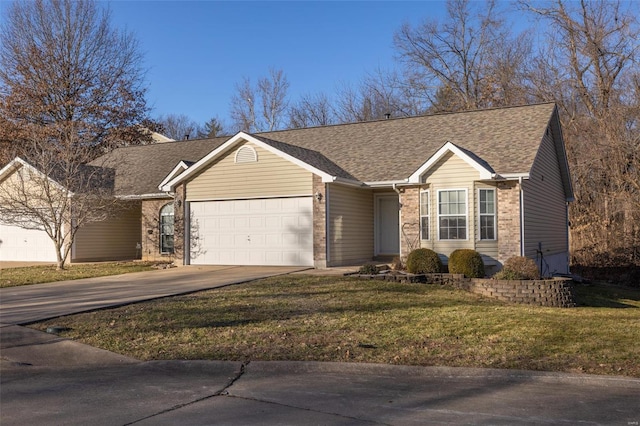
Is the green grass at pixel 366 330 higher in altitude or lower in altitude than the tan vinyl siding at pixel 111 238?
lower

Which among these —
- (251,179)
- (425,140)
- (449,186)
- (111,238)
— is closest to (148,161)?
(111,238)

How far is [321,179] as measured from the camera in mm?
17125

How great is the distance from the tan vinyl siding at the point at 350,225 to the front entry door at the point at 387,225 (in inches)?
12.9

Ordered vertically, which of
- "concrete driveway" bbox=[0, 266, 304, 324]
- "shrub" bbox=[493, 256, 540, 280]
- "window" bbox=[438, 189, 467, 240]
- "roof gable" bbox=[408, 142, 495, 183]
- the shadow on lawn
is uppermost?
"roof gable" bbox=[408, 142, 495, 183]

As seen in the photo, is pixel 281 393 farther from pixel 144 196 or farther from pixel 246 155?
pixel 144 196

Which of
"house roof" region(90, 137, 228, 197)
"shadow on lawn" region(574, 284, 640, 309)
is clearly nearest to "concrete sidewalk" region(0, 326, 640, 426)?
"shadow on lawn" region(574, 284, 640, 309)

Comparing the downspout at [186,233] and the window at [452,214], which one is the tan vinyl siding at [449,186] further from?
the downspout at [186,233]

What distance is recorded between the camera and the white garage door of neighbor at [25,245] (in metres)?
22.7

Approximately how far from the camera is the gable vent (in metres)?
18.2

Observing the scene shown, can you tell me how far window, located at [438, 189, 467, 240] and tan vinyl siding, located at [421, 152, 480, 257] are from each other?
0.10m

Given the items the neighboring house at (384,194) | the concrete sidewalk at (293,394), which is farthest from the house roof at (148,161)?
the concrete sidewalk at (293,394)

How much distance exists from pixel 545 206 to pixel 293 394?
1515 cm

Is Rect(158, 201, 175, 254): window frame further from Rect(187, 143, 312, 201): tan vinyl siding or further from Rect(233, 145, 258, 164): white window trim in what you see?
Rect(233, 145, 258, 164): white window trim

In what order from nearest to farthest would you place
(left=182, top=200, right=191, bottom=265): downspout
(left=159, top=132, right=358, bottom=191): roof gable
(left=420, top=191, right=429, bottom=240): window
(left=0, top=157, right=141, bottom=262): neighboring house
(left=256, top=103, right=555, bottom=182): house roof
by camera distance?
(left=420, top=191, right=429, bottom=240): window, (left=256, top=103, right=555, bottom=182): house roof, (left=159, top=132, right=358, bottom=191): roof gable, (left=182, top=200, right=191, bottom=265): downspout, (left=0, top=157, right=141, bottom=262): neighboring house
